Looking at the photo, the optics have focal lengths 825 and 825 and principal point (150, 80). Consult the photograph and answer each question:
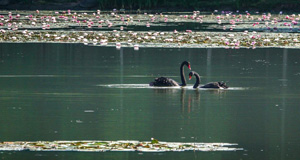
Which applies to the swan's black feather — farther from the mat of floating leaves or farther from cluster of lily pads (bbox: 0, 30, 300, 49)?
cluster of lily pads (bbox: 0, 30, 300, 49)

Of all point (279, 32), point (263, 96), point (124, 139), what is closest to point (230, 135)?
point (124, 139)

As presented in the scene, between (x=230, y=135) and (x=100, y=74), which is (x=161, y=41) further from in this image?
(x=230, y=135)

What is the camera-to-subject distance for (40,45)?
31188mm

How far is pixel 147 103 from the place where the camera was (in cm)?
1504

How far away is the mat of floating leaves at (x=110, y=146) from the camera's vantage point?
10250mm

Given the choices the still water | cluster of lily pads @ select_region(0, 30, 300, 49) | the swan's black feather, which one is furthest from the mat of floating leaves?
cluster of lily pads @ select_region(0, 30, 300, 49)

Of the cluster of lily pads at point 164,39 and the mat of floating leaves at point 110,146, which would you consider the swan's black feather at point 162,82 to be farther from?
the cluster of lily pads at point 164,39

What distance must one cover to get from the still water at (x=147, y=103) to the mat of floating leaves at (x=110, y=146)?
0.22m

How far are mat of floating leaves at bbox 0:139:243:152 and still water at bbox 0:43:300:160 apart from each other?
0.71 ft

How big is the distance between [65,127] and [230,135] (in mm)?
2406

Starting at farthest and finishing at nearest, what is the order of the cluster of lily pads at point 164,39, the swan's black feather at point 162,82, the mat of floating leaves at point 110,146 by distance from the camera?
the cluster of lily pads at point 164,39 → the swan's black feather at point 162,82 → the mat of floating leaves at point 110,146

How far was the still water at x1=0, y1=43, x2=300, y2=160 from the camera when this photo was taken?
11156mm

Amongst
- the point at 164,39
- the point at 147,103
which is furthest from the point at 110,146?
the point at 164,39

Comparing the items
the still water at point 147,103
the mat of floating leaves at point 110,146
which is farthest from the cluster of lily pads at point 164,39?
the mat of floating leaves at point 110,146
